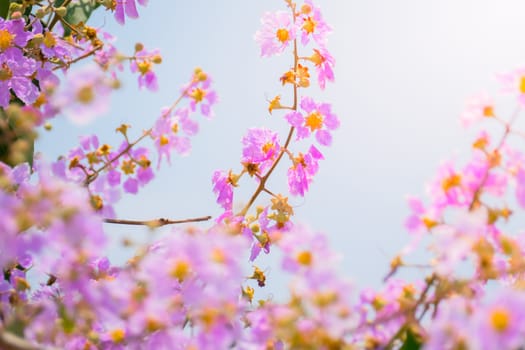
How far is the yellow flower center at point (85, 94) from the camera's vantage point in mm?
894

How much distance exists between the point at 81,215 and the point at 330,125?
1208 mm

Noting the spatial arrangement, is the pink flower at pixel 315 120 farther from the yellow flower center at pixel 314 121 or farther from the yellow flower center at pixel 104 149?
the yellow flower center at pixel 104 149

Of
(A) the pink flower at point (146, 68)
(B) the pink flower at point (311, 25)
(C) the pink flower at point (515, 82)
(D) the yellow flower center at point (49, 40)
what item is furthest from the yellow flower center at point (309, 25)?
(C) the pink flower at point (515, 82)

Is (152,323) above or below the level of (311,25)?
below

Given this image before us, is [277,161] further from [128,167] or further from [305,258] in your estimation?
[305,258]

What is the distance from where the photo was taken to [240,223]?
171cm

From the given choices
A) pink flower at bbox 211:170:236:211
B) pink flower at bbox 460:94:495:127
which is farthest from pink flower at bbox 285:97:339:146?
pink flower at bbox 460:94:495:127

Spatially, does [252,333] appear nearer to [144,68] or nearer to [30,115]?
[30,115]

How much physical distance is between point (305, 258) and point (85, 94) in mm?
389

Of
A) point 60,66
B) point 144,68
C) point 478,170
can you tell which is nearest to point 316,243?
point 478,170

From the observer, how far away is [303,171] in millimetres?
1796

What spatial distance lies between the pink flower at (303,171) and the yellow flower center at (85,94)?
947mm

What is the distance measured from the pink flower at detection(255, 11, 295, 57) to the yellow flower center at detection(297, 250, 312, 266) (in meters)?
1.18

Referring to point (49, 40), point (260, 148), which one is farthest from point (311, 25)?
point (49, 40)
